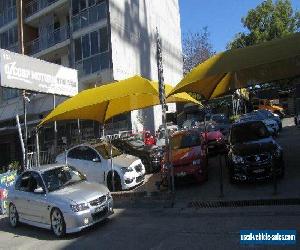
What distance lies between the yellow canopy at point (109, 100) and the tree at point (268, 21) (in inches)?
1331

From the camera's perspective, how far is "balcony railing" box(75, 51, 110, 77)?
1094 inches

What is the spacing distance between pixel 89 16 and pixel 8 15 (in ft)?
38.6

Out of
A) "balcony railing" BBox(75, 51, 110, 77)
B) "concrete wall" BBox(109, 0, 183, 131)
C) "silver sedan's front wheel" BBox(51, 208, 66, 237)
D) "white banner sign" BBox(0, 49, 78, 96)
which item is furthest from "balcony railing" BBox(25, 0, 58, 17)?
"silver sedan's front wheel" BBox(51, 208, 66, 237)

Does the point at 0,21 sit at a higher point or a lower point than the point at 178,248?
higher

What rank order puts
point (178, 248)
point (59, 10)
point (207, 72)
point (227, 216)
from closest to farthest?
point (178, 248), point (227, 216), point (207, 72), point (59, 10)

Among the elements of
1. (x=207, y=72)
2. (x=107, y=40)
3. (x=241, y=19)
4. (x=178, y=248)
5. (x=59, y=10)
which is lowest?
(x=178, y=248)

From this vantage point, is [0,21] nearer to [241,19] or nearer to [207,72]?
[241,19]

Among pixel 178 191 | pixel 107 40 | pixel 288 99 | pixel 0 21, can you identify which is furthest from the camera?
pixel 288 99

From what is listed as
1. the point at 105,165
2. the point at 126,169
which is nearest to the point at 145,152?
the point at 105,165

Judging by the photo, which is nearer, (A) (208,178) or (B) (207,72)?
(B) (207,72)

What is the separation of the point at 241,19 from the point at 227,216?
43539 mm

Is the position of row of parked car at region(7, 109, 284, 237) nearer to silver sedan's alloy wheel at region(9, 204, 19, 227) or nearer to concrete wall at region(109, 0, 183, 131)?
silver sedan's alloy wheel at region(9, 204, 19, 227)

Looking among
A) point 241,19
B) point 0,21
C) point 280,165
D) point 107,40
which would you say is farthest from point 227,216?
point 241,19

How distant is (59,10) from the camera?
108 feet
